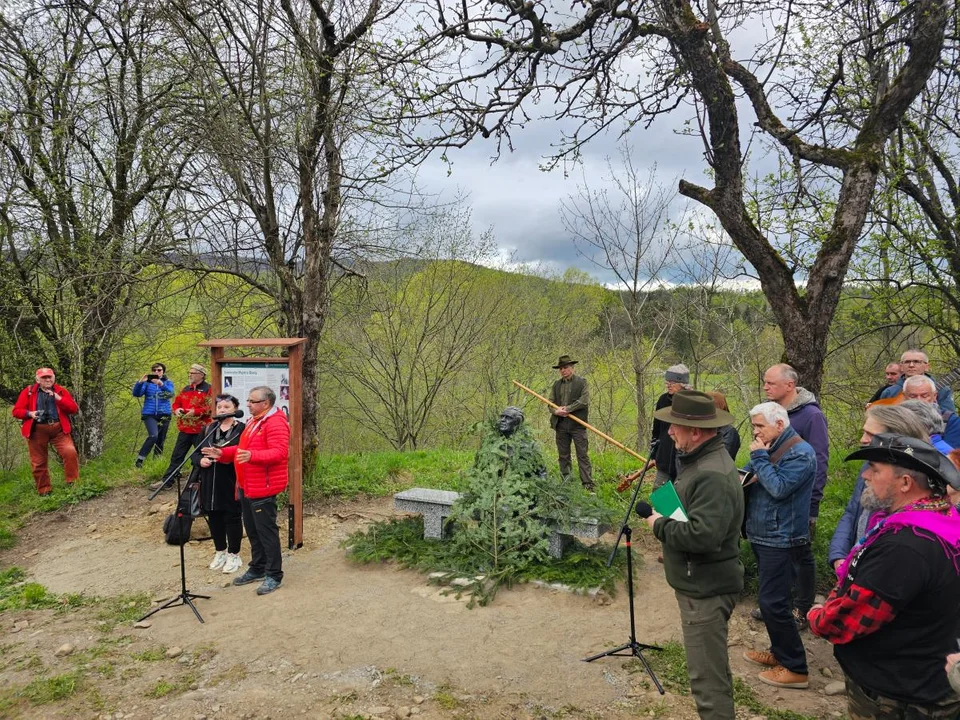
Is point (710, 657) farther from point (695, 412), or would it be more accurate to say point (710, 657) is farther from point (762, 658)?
point (762, 658)

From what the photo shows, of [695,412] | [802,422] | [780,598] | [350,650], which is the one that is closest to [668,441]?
[802,422]

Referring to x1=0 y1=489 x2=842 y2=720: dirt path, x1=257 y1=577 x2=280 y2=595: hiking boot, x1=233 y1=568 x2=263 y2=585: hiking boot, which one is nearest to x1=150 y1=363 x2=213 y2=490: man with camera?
x1=0 y1=489 x2=842 y2=720: dirt path

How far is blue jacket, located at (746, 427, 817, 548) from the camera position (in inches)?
140

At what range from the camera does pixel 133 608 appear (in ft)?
16.6

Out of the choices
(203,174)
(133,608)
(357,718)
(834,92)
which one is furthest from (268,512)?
(834,92)

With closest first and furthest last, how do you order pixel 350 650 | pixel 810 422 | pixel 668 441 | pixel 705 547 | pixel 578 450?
pixel 705 547, pixel 350 650, pixel 810 422, pixel 668 441, pixel 578 450

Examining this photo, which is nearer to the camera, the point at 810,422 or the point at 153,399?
the point at 810,422

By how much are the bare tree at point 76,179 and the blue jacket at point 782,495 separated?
8.11 m

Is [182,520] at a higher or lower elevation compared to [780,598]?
higher

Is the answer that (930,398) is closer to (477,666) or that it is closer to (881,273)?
(477,666)

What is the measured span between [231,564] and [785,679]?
4.91m

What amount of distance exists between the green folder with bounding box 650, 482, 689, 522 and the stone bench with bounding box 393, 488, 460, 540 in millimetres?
3138

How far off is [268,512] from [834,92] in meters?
7.20

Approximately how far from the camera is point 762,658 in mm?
3951
